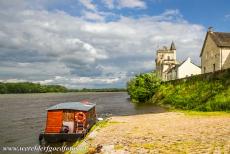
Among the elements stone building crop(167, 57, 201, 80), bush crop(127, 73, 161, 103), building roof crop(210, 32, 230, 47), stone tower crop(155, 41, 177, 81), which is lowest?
bush crop(127, 73, 161, 103)

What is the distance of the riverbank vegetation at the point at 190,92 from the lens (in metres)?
40.1

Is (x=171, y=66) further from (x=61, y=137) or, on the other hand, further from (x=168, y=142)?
(x=168, y=142)

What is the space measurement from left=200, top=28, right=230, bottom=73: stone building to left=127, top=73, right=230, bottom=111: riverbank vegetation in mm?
6313

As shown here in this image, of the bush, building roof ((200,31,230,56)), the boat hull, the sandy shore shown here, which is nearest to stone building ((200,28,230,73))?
building roof ((200,31,230,56))

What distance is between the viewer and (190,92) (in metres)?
53.6

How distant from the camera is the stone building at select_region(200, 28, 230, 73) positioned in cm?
5822

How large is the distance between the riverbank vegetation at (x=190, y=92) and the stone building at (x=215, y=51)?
6.31 m

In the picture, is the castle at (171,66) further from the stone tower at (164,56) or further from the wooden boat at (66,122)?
the wooden boat at (66,122)

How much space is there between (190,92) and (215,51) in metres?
11.6

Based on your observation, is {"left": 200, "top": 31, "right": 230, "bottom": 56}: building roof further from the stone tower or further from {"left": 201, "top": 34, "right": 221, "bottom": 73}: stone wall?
the stone tower

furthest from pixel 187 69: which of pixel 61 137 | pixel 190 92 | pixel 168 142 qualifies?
pixel 168 142

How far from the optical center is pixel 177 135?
19.6 m

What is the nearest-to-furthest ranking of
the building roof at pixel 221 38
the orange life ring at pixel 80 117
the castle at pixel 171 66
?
the orange life ring at pixel 80 117 → the building roof at pixel 221 38 → the castle at pixel 171 66

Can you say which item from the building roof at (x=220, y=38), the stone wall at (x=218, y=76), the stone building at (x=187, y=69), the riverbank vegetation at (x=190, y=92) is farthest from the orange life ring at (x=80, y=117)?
the stone building at (x=187, y=69)
